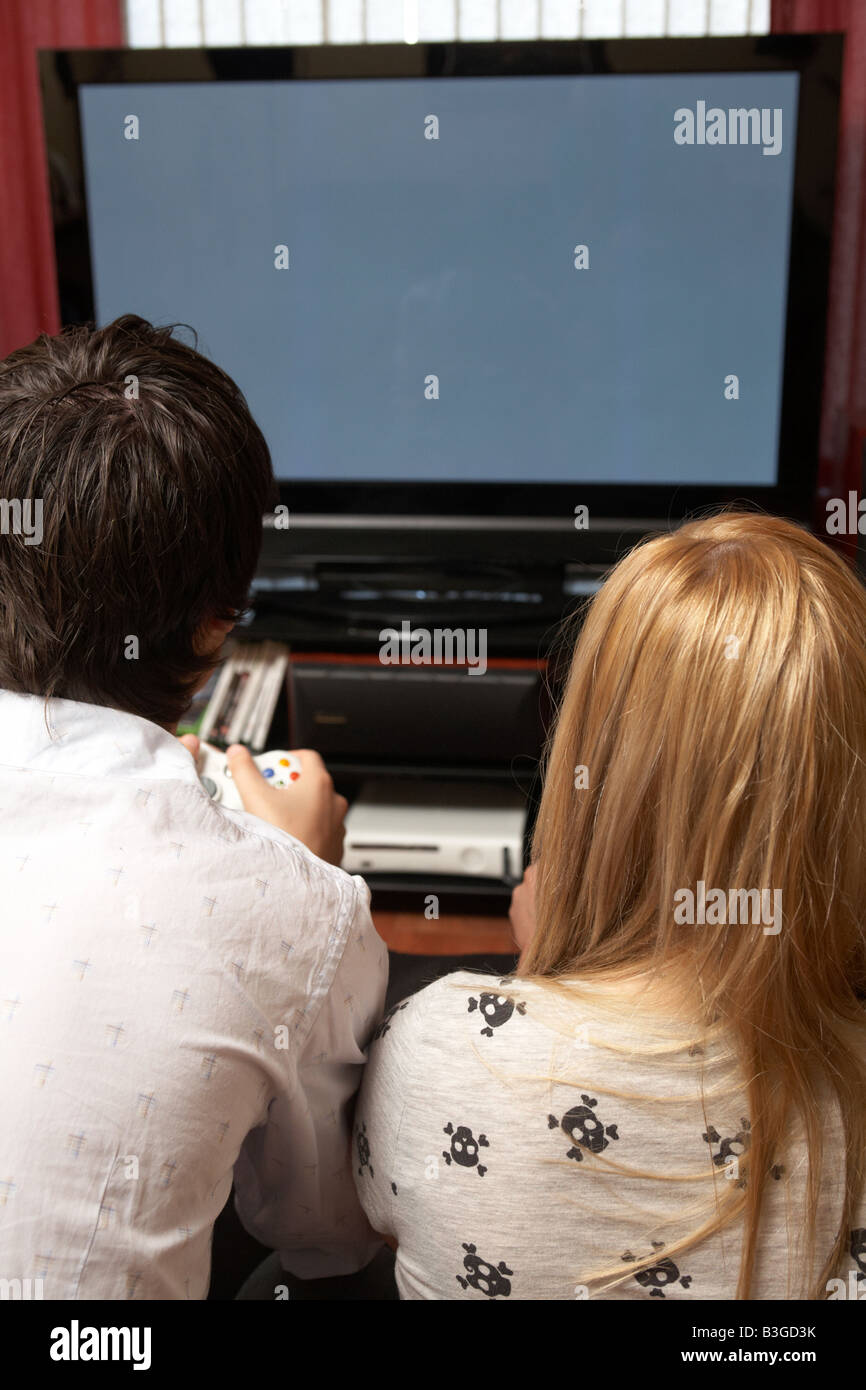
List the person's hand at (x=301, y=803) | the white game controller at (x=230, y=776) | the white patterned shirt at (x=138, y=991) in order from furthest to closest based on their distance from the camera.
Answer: the white game controller at (x=230, y=776)
the person's hand at (x=301, y=803)
the white patterned shirt at (x=138, y=991)

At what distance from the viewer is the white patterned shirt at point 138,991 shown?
2.03 ft

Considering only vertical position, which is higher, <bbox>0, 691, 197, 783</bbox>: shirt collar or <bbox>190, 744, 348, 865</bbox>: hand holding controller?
<bbox>0, 691, 197, 783</bbox>: shirt collar

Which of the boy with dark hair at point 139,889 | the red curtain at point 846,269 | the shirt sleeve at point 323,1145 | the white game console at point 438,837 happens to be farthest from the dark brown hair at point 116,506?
the red curtain at point 846,269

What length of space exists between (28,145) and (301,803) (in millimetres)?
2230

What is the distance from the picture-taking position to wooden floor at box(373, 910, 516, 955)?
2381mm

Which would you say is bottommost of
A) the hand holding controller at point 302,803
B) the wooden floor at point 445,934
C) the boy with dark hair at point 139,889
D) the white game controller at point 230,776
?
the wooden floor at point 445,934

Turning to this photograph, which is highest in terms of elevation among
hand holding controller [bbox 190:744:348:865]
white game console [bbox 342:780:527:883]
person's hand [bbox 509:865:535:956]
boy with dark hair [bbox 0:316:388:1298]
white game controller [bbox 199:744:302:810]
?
boy with dark hair [bbox 0:316:388:1298]

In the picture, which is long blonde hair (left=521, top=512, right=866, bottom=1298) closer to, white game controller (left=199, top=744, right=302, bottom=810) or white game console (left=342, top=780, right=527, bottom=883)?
white game controller (left=199, top=744, right=302, bottom=810)

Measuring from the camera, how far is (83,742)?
73 cm

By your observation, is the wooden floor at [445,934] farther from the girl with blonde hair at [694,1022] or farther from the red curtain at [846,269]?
the girl with blonde hair at [694,1022]

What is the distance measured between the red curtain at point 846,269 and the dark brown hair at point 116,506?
1.81 metres

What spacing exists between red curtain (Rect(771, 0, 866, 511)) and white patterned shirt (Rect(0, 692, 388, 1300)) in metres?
1.90

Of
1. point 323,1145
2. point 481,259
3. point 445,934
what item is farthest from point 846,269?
point 323,1145

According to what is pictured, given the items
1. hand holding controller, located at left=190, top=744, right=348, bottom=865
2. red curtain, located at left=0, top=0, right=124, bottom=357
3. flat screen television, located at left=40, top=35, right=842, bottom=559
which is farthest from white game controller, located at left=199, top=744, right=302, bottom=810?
red curtain, located at left=0, top=0, right=124, bottom=357
